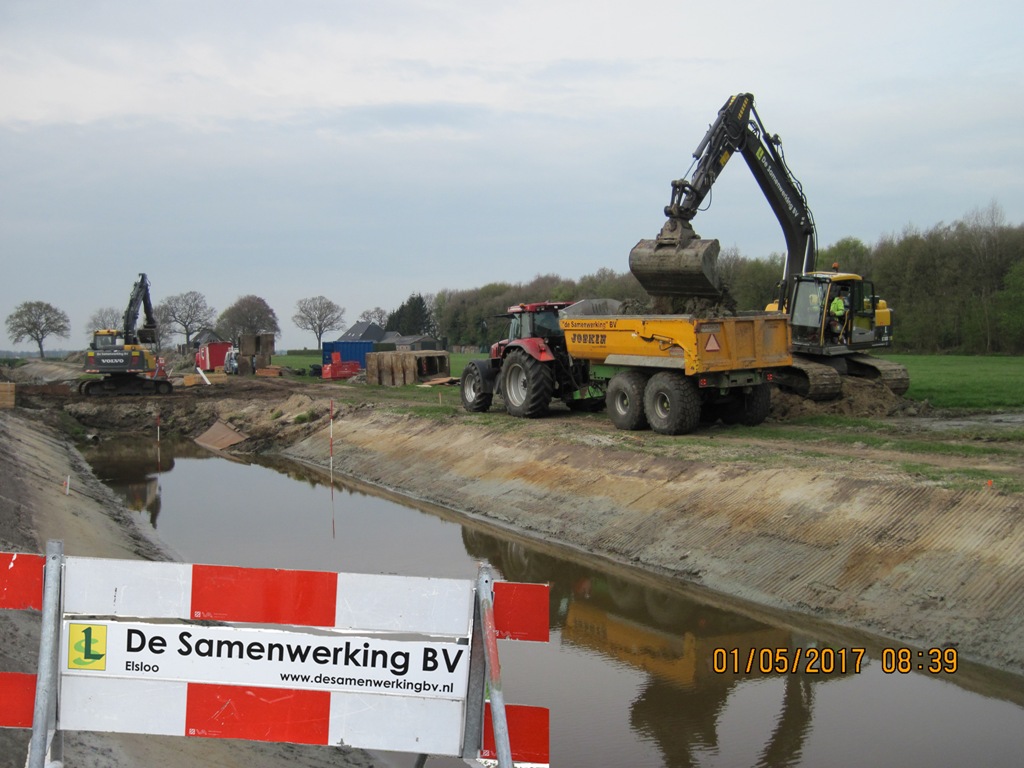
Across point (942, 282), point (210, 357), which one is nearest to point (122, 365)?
point (210, 357)

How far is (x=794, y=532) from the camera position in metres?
9.86

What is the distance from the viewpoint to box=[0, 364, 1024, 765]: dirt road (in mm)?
8039

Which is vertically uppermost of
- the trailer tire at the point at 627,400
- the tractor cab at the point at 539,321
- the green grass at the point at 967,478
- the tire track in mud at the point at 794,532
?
the tractor cab at the point at 539,321

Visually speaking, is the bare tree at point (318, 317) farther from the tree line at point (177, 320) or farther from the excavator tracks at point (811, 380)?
the excavator tracks at point (811, 380)

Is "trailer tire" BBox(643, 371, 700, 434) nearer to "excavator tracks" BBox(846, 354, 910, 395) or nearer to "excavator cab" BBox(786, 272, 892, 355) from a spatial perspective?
"excavator cab" BBox(786, 272, 892, 355)

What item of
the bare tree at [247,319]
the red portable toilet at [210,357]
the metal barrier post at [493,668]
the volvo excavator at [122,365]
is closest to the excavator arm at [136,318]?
the volvo excavator at [122,365]

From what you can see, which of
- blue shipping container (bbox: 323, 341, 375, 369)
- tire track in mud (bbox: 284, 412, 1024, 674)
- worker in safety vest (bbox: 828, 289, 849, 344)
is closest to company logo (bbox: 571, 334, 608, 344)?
tire track in mud (bbox: 284, 412, 1024, 674)

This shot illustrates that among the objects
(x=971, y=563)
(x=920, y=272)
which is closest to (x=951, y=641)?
(x=971, y=563)

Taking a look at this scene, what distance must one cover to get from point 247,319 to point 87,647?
9218 centimetres

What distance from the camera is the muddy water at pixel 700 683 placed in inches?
242

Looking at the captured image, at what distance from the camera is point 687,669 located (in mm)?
7750

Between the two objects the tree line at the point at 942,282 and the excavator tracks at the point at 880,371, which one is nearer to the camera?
the excavator tracks at the point at 880,371

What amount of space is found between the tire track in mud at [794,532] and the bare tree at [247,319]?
262 ft

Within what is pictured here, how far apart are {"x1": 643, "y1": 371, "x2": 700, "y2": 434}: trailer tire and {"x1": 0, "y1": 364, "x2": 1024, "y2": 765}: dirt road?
1.01ft
